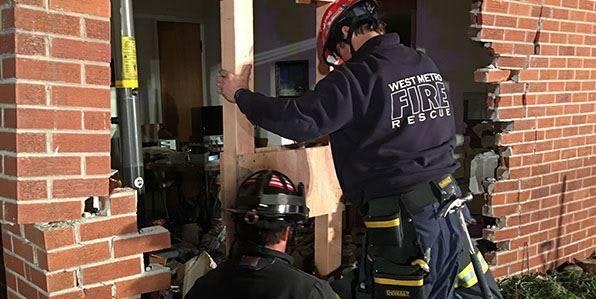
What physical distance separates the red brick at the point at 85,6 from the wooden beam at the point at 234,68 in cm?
53

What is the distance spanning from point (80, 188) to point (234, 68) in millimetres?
875

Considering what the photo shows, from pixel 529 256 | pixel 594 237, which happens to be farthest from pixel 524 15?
pixel 594 237

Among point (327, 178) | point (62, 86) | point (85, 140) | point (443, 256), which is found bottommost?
point (443, 256)

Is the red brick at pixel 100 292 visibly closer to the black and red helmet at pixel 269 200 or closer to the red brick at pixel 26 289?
the red brick at pixel 26 289

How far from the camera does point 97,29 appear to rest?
7.49 feet

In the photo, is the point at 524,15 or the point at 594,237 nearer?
the point at 524,15

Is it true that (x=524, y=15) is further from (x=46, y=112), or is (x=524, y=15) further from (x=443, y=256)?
(x=46, y=112)

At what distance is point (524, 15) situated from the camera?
4023 millimetres

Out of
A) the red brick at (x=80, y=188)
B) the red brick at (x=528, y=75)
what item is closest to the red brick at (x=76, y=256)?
the red brick at (x=80, y=188)

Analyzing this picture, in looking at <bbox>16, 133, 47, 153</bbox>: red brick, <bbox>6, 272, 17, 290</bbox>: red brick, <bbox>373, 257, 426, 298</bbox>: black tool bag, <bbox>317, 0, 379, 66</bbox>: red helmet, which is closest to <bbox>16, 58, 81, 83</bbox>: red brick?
<bbox>16, 133, 47, 153</bbox>: red brick

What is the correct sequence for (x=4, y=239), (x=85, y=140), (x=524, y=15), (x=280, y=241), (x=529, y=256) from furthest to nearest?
(x=529, y=256) < (x=524, y=15) < (x=4, y=239) < (x=85, y=140) < (x=280, y=241)

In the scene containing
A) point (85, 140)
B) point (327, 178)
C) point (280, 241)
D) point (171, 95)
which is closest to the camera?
point (280, 241)

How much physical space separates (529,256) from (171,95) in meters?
7.18

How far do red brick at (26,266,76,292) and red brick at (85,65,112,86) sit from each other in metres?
0.82
